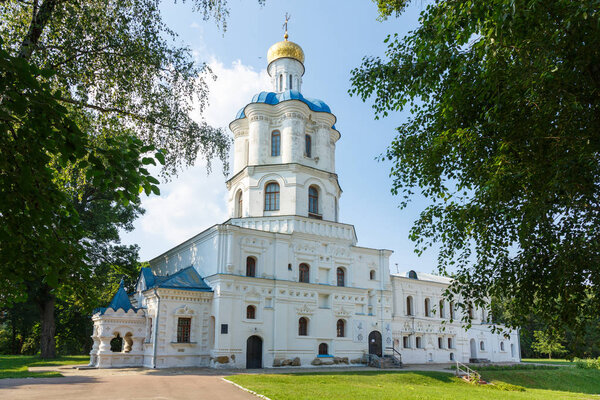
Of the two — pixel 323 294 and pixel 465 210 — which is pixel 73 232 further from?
pixel 323 294

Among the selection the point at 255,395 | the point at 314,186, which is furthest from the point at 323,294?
the point at 255,395

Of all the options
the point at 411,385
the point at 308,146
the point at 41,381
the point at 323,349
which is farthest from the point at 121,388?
the point at 308,146

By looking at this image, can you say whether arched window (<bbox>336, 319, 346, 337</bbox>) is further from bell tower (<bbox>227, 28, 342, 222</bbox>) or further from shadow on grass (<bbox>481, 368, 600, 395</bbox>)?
shadow on grass (<bbox>481, 368, 600, 395</bbox>)

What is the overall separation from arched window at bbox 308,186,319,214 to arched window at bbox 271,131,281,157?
122 inches

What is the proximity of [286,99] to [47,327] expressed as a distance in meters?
20.1

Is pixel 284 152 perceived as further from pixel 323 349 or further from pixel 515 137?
pixel 515 137

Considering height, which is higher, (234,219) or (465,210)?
(234,219)

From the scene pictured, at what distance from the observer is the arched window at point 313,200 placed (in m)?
27.6

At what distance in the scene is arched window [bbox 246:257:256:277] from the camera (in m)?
24.6

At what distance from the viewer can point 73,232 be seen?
595cm

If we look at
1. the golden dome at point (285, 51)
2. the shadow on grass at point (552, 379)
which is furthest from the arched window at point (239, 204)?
the shadow on grass at point (552, 379)

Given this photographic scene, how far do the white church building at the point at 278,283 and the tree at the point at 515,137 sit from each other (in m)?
15.1

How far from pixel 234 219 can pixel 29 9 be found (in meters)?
17.7

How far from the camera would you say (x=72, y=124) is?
4797 mm
